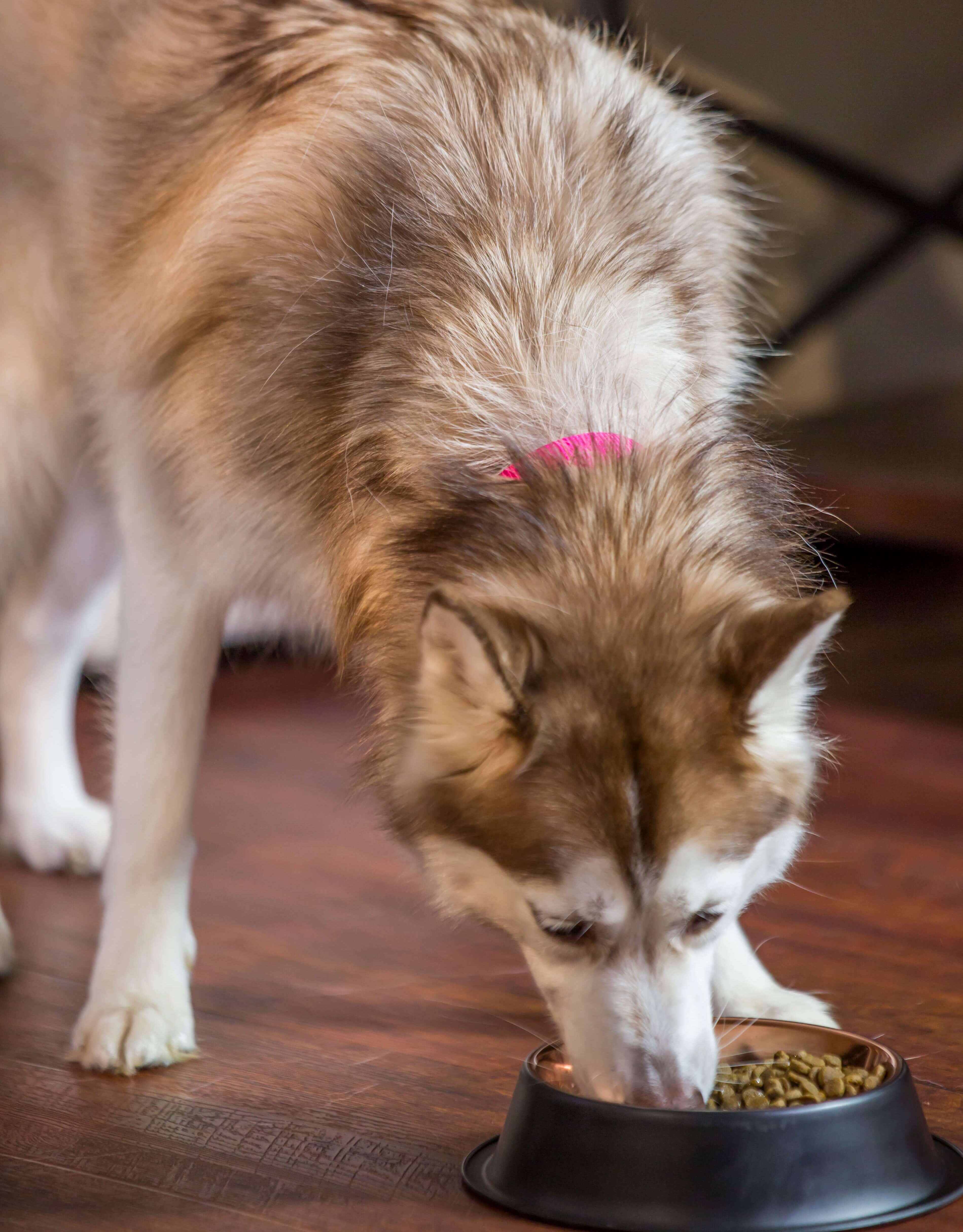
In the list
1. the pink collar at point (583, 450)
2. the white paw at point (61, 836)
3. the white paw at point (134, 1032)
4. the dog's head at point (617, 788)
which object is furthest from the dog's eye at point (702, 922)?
the white paw at point (61, 836)

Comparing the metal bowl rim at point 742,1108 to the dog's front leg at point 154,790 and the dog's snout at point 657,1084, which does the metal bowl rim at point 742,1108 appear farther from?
the dog's front leg at point 154,790

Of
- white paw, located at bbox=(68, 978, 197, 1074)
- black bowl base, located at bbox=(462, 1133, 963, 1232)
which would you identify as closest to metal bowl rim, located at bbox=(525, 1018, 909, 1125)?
black bowl base, located at bbox=(462, 1133, 963, 1232)

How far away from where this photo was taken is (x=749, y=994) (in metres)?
2.12

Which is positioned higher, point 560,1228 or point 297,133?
point 297,133

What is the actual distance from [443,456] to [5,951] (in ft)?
3.62

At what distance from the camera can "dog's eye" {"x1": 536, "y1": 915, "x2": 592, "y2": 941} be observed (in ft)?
4.95

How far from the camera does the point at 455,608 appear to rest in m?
1.41

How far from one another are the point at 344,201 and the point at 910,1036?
1342mm

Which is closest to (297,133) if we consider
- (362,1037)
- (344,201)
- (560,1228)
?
(344,201)

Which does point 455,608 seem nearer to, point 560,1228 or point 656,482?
point 656,482

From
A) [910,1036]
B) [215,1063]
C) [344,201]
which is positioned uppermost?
[344,201]

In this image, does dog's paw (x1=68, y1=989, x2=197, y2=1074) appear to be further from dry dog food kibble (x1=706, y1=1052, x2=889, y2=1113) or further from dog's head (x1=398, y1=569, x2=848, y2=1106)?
dry dog food kibble (x1=706, y1=1052, x2=889, y2=1113)

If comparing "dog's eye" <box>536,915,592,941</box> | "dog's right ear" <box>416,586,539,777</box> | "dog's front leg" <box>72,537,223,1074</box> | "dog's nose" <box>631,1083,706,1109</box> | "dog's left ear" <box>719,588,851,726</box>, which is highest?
"dog's left ear" <box>719,588,851,726</box>

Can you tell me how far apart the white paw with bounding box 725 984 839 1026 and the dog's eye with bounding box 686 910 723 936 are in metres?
0.57
